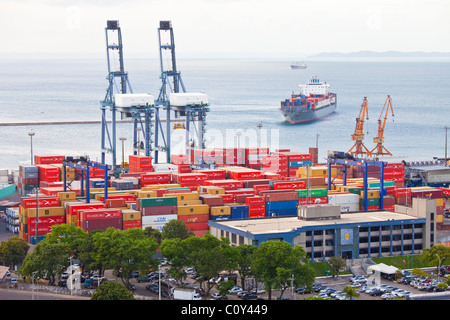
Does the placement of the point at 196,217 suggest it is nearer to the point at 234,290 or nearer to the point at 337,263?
the point at 337,263

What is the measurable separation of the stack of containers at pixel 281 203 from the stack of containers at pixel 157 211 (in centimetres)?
351

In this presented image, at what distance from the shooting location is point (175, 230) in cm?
2669

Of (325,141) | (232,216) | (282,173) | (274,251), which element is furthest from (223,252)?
(325,141)

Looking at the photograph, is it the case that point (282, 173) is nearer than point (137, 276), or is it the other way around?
point (137, 276)

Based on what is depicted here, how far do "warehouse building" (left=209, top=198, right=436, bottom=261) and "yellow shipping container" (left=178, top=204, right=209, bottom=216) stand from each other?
106 centimetres

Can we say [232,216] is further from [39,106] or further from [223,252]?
[39,106]

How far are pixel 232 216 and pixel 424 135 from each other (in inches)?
2025

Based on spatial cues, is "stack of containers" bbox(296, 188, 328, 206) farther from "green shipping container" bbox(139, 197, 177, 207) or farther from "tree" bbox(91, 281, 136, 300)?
"tree" bbox(91, 281, 136, 300)

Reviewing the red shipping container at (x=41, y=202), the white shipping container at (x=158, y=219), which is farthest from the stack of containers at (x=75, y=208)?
the white shipping container at (x=158, y=219)

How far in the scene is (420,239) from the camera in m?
28.5

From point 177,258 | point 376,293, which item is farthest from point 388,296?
point 177,258
